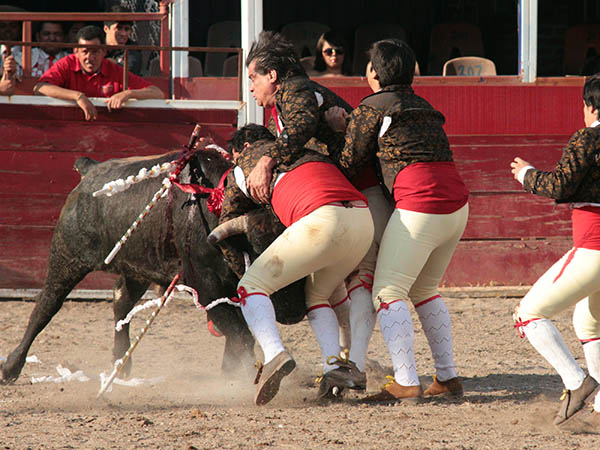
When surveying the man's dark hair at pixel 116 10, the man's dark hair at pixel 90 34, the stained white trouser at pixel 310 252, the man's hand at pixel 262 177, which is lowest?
the stained white trouser at pixel 310 252

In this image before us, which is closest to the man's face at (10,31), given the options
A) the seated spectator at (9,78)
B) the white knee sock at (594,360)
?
the seated spectator at (9,78)

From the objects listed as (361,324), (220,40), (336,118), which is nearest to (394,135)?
(336,118)

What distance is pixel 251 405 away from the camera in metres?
4.12

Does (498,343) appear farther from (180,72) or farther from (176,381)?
(180,72)

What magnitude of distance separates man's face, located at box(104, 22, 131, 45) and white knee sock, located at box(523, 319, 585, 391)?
4407mm

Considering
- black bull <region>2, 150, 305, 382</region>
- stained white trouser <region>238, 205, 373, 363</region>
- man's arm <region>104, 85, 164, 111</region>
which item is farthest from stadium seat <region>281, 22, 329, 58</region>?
stained white trouser <region>238, 205, 373, 363</region>

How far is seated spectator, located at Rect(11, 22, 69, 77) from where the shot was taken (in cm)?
720

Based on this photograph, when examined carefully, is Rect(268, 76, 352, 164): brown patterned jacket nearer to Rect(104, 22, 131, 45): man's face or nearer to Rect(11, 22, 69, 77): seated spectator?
Rect(104, 22, 131, 45): man's face

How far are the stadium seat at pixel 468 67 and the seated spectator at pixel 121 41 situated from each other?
245 cm

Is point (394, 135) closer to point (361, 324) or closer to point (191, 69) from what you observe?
point (361, 324)

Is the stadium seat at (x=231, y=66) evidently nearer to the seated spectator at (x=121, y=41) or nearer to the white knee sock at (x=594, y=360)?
the seated spectator at (x=121, y=41)

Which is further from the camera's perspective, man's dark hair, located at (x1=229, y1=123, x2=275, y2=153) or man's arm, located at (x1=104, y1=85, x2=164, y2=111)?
man's arm, located at (x1=104, y1=85, x2=164, y2=111)

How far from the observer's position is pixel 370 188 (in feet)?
14.1

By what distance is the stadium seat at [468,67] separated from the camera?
25.1 ft
